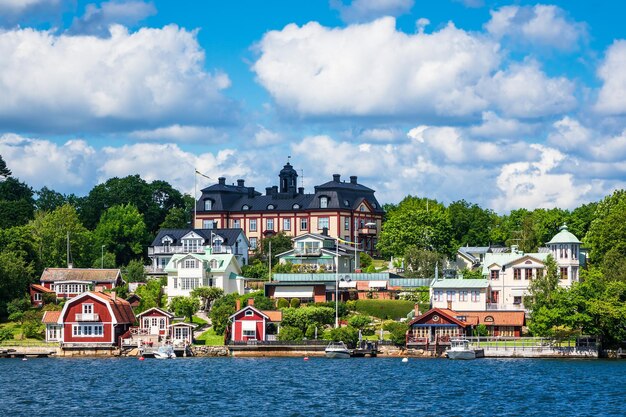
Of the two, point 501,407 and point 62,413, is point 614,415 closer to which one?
point 501,407

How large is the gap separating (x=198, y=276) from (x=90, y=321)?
18037 millimetres

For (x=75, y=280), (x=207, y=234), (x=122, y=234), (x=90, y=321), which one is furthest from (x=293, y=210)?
(x=90, y=321)

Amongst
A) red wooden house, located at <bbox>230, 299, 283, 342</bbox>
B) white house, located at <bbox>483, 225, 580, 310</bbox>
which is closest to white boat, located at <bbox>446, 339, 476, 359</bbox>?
white house, located at <bbox>483, 225, 580, 310</bbox>

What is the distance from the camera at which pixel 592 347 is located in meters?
94.9

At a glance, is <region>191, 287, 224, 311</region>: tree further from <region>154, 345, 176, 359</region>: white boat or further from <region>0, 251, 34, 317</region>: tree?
<region>0, 251, 34, 317</region>: tree

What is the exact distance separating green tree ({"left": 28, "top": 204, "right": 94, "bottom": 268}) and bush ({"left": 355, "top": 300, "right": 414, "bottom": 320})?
37.4 meters

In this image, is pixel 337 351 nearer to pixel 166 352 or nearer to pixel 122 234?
pixel 166 352

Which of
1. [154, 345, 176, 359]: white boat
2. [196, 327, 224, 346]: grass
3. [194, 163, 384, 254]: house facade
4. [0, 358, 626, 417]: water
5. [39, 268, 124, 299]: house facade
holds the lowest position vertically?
[0, 358, 626, 417]: water

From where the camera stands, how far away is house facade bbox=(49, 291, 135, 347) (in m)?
104

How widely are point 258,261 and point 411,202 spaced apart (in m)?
23.7

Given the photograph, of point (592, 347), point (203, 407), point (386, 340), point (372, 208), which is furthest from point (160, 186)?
point (203, 407)

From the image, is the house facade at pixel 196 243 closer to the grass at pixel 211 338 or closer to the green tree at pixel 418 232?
the green tree at pixel 418 232

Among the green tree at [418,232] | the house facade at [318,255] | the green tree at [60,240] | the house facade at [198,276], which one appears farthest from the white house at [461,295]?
the green tree at [60,240]

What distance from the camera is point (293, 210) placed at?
477 feet
